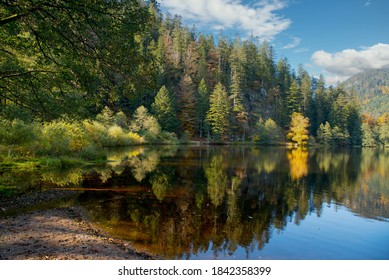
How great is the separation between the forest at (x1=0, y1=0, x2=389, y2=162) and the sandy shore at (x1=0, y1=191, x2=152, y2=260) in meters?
4.81

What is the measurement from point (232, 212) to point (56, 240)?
7934 mm

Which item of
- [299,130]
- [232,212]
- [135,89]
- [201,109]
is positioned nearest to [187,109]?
[201,109]

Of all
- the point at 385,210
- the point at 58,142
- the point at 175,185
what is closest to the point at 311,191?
the point at 385,210

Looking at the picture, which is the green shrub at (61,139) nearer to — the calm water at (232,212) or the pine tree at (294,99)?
the calm water at (232,212)

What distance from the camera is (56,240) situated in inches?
348

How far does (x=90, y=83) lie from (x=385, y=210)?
16077 mm

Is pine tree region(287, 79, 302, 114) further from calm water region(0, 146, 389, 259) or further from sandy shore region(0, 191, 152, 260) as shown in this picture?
sandy shore region(0, 191, 152, 260)

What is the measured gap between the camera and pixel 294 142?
88625 millimetres

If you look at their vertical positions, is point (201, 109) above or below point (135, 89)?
→ above

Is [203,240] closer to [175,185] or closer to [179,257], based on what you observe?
[179,257]

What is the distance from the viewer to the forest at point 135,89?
396 inches

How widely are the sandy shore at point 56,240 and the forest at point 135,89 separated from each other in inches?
189

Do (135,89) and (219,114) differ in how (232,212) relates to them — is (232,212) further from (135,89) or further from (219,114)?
(219,114)

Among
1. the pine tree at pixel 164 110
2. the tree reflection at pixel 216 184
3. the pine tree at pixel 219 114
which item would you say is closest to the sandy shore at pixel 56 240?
the tree reflection at pixel 216 184
